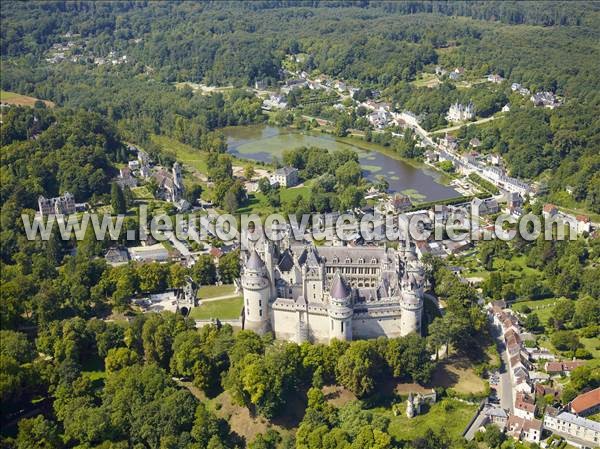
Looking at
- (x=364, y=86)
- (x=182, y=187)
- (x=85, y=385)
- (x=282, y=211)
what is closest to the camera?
(x=85, y=385)

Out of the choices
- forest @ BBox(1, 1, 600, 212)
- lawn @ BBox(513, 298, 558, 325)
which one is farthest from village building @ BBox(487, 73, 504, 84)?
lawn @ BBox(513, 298, 558, 325)

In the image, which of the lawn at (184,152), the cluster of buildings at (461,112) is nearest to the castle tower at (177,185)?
the lawn at (184,152)

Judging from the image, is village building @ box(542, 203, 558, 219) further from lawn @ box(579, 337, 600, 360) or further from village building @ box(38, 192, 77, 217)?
village building @ box(38, 192, 77, 217)

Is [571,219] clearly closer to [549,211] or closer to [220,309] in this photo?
[549,211]

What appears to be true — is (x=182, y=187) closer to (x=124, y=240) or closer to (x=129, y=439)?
(x=124, y=240)

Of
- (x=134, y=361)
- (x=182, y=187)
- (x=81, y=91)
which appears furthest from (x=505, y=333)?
(x=81, y=91)

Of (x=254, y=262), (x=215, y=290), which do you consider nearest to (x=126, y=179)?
(x=215, y=290)
